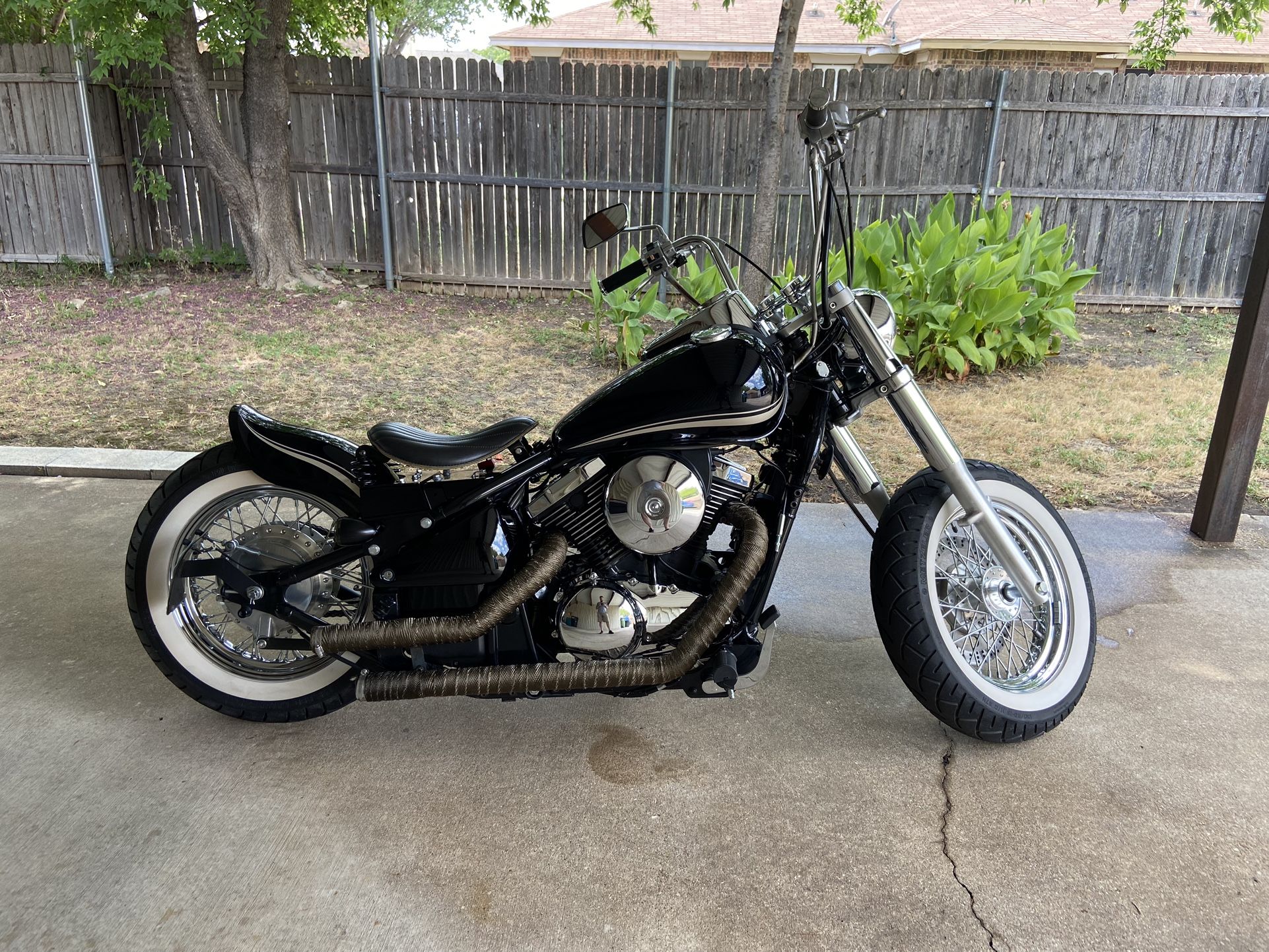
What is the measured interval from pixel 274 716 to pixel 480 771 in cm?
64

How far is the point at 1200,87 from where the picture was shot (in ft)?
28.2

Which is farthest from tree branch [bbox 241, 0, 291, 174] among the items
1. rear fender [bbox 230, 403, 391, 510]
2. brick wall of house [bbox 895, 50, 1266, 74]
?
brick wall of house [bbox 895, 50, 1266, 74]

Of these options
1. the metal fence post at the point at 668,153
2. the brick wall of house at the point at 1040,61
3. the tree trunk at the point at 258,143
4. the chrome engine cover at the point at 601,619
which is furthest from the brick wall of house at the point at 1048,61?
the chrome engine cover at the point at 601,619

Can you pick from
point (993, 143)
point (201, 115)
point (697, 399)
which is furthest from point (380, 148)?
point (697, 399)

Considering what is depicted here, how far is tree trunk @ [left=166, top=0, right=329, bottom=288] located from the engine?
716 centimetres

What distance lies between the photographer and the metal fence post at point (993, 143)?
28.1 feet

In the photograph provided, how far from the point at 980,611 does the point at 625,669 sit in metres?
1.08

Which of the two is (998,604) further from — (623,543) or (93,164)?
(93,164)

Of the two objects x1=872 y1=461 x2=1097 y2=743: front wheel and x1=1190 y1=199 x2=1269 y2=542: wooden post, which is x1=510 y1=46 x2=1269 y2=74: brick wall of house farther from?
x1=872 y1=461 x2=1097 y2=743: front wheel

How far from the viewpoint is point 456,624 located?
7.63 ft

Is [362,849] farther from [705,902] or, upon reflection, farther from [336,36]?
[336,36]

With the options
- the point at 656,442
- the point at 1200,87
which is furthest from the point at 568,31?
the point at 656,442

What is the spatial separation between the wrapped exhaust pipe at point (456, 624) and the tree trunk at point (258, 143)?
714 cm

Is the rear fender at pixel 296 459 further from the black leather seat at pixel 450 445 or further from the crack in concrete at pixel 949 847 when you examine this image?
the crack in concrete at pixel 949 847
